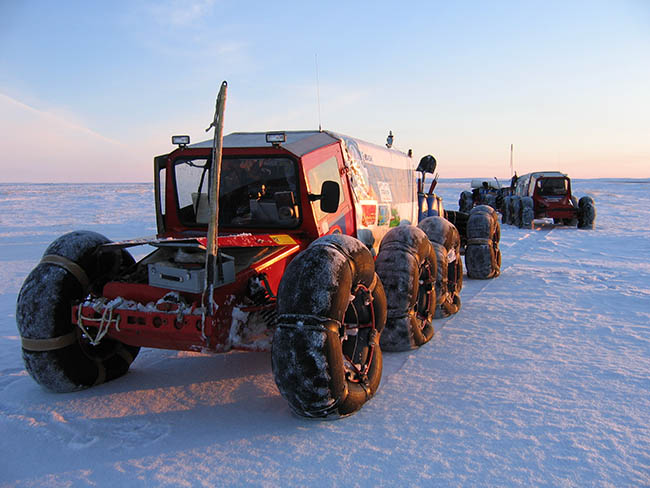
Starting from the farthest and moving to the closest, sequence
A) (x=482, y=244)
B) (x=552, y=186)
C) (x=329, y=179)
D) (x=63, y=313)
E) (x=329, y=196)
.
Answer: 1. (x=552, y=186)
2. (x=482, y=244)
3. (x=329, y=179)
4. (x=329, y=196)
5. (x=63, y=313)

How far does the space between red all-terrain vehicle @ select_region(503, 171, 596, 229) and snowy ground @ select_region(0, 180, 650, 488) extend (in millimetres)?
12800

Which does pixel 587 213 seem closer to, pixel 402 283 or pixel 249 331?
Result: pixel 402 283

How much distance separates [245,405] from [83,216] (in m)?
20.7

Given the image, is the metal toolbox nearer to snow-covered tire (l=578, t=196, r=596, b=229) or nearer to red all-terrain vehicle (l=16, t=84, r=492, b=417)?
red all-terrain vehicle (l=16, t=84, r=492, b=417)

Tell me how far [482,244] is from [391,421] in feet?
18.7

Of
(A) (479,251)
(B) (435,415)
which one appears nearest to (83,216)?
(A) (479,251)

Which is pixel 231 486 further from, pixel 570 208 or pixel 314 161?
pixel 570 208

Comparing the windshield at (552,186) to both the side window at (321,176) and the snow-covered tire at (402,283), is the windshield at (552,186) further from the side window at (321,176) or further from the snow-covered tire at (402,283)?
the side window at (321,176)

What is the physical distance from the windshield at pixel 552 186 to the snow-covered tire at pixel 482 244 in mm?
11187

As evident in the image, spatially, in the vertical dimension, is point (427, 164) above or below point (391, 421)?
above

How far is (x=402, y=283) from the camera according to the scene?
467 cm

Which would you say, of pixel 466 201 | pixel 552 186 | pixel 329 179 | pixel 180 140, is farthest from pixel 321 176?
pixel 466 201

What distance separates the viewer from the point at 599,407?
139 inches

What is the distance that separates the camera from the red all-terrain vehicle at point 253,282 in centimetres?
318
